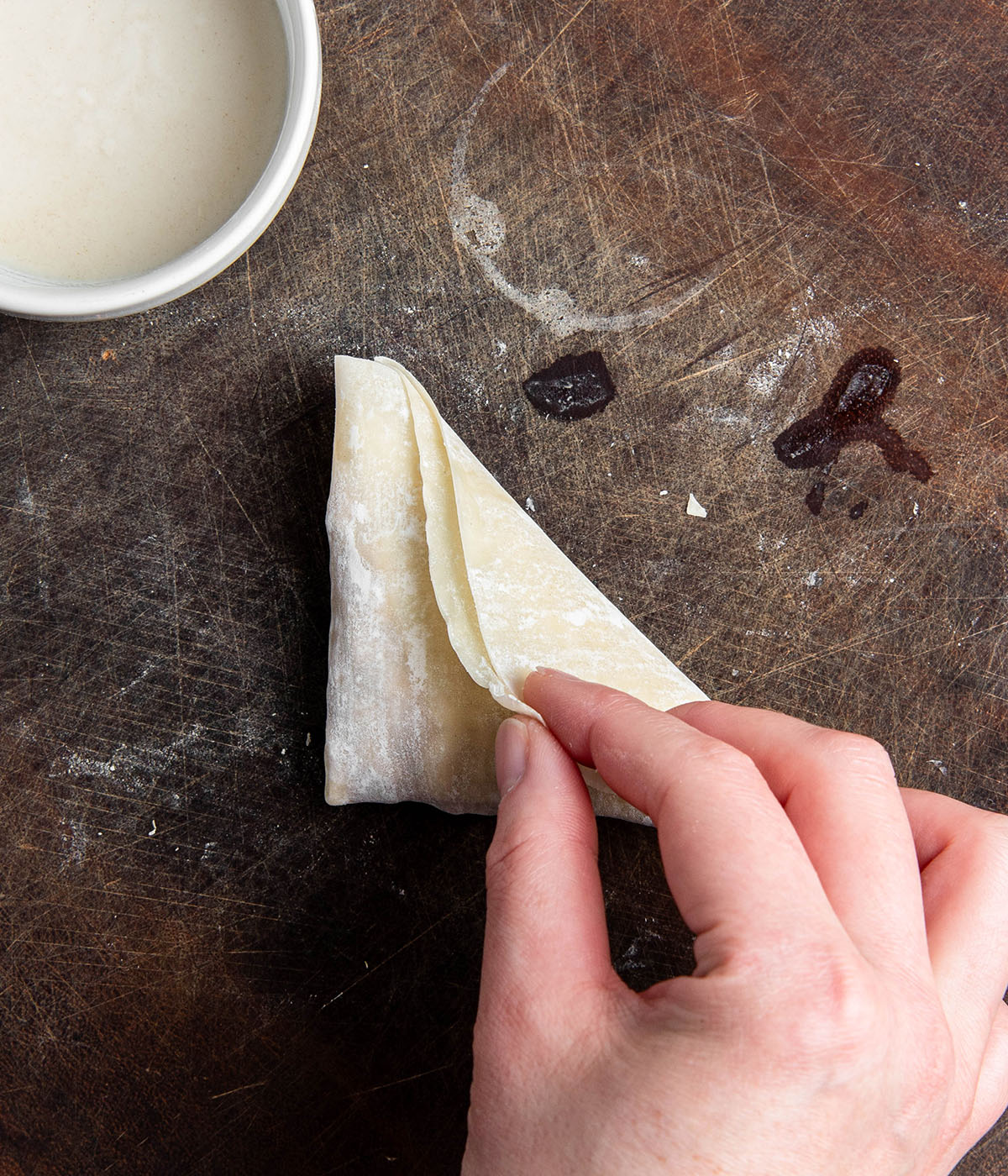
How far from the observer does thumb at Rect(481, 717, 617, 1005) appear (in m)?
0.77

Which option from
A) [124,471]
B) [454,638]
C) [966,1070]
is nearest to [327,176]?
[124,471]

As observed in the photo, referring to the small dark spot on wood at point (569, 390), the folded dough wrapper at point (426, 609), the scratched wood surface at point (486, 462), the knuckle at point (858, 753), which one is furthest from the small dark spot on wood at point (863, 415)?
the knuckle at point (858, 753)

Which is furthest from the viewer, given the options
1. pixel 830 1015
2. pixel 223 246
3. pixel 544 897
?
pixel 223 246

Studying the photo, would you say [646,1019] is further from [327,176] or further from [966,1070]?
[327,176]

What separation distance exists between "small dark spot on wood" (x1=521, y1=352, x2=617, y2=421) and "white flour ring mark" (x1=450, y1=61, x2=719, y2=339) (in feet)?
0.17

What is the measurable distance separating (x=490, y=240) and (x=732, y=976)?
108cm

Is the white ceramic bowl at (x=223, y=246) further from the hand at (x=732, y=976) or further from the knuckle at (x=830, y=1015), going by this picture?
the knuckle at (x=830, y=1015)

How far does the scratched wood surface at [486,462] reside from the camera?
1209 mm

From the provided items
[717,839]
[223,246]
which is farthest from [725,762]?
[223,246]

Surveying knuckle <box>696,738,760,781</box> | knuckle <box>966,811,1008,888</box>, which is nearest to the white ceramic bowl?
knuckle <box>696,738,760,781</box>

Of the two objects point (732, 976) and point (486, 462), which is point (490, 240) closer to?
point (486, 462)

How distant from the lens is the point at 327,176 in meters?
1.26

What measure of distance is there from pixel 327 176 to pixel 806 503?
2.99ft

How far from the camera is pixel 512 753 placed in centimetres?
92
